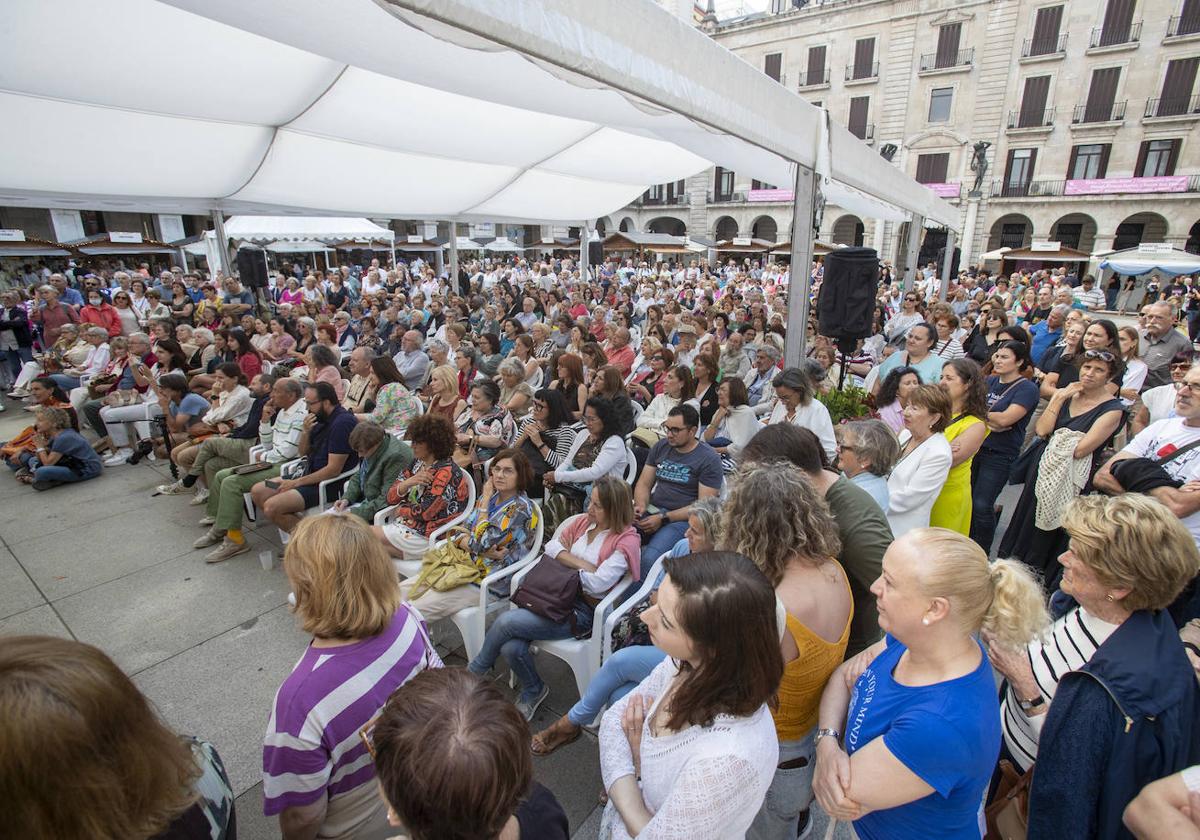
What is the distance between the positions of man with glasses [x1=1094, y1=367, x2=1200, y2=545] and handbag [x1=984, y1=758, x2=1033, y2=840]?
5.05ft

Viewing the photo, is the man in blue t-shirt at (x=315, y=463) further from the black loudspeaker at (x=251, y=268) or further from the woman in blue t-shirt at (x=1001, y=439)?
the black loudspeaker at (x=251, y=268)

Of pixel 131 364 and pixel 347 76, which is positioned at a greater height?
pixel 347 76

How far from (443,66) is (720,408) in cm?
296

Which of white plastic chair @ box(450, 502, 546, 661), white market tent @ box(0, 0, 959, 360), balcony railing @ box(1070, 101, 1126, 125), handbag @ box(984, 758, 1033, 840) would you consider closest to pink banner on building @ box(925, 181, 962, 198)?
balcony railing @ box(1070, 101, 1126, 125)

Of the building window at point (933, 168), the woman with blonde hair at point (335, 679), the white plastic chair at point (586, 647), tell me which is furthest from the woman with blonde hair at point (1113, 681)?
the building window at point (933, 168)

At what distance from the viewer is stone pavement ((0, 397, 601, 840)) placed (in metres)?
2.40

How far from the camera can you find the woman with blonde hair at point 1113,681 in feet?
4.15

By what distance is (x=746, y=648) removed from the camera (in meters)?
1.20

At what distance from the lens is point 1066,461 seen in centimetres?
306

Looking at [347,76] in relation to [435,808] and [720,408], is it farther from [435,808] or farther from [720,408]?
[435,808]

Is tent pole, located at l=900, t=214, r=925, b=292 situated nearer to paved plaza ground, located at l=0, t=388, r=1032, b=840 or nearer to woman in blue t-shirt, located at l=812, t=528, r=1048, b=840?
paved plaza ground, located at l=0, t=388, r=1032, b=840

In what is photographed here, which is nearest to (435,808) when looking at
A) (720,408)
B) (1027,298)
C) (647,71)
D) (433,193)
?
(647,71)

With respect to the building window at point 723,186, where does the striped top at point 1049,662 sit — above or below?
below

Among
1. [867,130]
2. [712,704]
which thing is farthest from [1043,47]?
[712,704]
